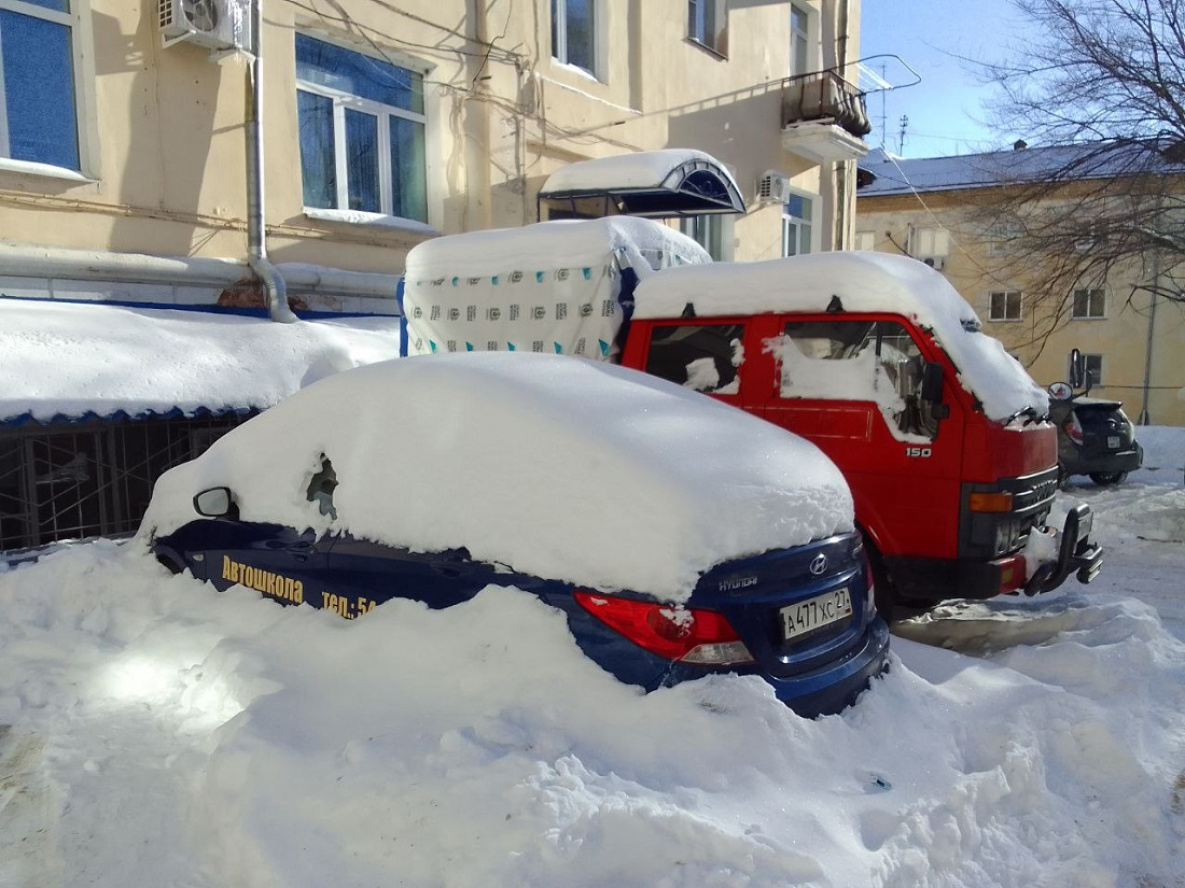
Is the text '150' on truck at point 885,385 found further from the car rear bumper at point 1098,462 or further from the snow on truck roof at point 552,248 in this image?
the car rear bumper at point 1098,462

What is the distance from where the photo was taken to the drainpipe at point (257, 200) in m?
7.75

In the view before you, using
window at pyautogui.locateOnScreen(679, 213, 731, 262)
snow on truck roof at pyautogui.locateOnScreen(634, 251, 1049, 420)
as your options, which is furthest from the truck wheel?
snow on truck roof at pyautogui.locateOnScreen(634, 251, 1049, 420)

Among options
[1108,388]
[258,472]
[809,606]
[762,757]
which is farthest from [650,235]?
[1108,388]

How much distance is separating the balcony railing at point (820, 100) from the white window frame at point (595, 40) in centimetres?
454

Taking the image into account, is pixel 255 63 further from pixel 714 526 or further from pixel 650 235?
pixel 714 526

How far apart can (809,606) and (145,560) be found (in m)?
3.21

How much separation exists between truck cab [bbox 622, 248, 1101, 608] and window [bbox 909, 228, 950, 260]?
2417 centimetres

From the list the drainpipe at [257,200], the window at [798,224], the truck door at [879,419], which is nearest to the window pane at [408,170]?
the drainpipe at [257,200]

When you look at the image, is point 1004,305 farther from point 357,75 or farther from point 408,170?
point 357,75

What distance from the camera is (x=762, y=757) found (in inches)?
103

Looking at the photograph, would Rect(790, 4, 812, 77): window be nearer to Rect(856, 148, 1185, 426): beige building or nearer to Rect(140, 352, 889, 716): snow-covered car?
Rect(856, 148, 1185, 426): beige building

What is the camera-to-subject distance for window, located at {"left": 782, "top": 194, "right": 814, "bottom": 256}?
16797 mm

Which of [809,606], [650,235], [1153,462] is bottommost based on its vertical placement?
[1153,462]

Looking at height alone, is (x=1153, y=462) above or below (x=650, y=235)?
below
